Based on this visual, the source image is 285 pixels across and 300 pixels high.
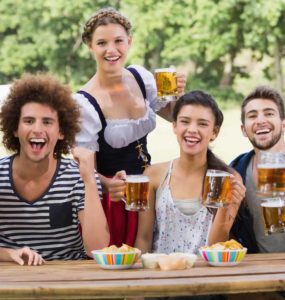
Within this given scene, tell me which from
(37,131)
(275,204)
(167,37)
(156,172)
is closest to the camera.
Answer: (275,204)

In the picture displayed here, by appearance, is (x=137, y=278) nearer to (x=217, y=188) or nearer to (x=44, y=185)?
(x=217, y=188)

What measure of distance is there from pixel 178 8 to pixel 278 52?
2624mm

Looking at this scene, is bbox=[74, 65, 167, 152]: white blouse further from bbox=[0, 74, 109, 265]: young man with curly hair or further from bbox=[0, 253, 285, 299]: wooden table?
bbox=[0, 253, 285, 299]: wooden table

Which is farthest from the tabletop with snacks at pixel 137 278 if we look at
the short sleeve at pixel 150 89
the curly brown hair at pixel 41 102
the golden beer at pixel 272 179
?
the short sleeve at pixel 150 89

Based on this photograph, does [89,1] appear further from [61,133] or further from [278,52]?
[61,133]

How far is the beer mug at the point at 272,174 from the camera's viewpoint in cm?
297

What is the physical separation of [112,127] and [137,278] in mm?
1350

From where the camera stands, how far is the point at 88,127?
371cm

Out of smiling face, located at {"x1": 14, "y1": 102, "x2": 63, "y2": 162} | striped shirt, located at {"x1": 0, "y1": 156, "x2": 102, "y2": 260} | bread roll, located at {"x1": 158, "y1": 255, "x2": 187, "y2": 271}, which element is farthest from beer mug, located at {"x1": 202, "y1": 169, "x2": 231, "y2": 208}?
smiling face, located at {"x1": 14, "y1": 102, "x2": 63, "y2": 162}

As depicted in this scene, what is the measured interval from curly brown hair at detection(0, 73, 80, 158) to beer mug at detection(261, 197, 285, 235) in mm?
821

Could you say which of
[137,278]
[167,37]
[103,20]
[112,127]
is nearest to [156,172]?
[112,127]

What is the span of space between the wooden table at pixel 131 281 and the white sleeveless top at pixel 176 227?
58cm

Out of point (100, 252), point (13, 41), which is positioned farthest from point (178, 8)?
point (100, 252)

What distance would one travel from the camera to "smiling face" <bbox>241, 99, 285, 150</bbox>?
3.54 meters
